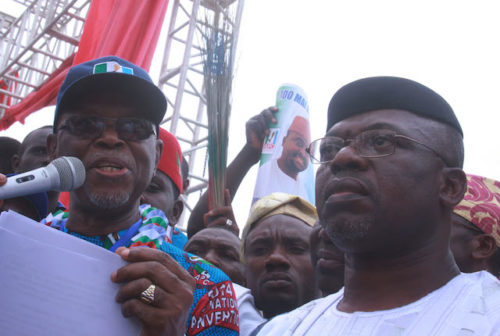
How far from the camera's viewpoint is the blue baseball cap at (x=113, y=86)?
1935mm

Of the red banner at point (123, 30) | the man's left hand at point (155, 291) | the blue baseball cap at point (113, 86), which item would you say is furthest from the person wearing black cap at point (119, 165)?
the red banner at point (123, 30)

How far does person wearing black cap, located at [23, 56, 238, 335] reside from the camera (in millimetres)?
Answer: 1698

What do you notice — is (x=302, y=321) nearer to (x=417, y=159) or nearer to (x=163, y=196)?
(x=417, y=159)

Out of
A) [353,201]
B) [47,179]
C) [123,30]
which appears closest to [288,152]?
[353,201]

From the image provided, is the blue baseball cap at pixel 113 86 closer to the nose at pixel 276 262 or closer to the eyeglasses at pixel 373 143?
the eyeglasses at pixel 373 143

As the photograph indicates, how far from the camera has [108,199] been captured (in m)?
1.79

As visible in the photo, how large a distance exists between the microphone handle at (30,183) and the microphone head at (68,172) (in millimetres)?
22

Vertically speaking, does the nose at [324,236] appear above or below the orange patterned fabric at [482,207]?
below

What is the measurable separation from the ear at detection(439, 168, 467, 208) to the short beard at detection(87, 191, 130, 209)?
1.13m

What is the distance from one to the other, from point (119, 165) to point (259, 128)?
2620mm

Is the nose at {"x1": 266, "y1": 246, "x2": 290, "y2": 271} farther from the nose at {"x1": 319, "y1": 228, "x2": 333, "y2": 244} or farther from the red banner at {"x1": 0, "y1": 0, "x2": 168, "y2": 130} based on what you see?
the red banner at {"x1": 0, "y1": 0, "x2": 168, "y2": 130}

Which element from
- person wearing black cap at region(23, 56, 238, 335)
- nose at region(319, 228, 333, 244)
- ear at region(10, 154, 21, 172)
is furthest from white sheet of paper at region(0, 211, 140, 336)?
ear at region(10, 154, 21, 172)

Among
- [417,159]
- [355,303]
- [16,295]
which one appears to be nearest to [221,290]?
[355,303]

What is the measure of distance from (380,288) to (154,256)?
2.71 feet
